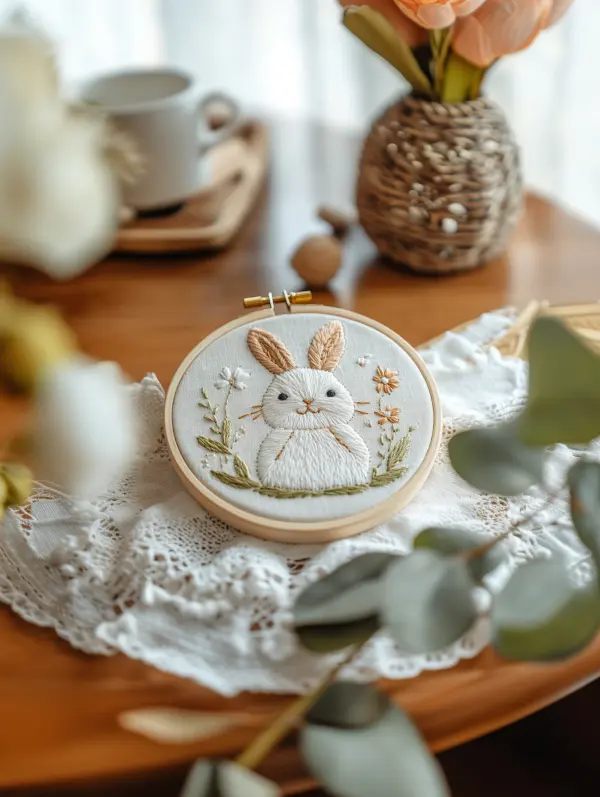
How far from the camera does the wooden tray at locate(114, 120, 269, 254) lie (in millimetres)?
809

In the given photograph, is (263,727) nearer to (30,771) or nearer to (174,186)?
(30,771)

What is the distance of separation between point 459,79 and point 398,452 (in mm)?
368

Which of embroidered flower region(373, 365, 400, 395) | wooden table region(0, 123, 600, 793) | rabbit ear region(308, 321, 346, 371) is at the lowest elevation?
wooden table region(0, 123, 600, 793)

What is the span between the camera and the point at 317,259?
29.1 inches

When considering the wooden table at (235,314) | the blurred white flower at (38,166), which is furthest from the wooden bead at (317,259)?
the blurred white flower at (38,166)

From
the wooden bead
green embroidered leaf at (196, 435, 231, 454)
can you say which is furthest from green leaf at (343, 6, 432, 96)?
green embroidered leaf at (196, 435, 231, 454)

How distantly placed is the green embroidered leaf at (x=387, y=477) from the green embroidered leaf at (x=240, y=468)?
73 mm

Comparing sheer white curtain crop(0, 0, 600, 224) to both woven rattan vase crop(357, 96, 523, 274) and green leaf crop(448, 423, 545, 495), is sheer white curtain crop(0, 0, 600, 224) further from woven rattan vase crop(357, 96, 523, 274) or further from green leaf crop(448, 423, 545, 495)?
green leaf crop(448, 423, 545, 495)

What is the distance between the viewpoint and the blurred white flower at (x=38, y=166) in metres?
0.12

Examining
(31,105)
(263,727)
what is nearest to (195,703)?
(263,727)

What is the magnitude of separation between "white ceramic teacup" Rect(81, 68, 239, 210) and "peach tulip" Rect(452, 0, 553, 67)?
0.27 meters

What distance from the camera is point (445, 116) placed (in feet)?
2.23

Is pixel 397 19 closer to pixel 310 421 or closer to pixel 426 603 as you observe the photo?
pixel 310 421

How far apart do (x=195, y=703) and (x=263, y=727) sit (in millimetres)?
40
